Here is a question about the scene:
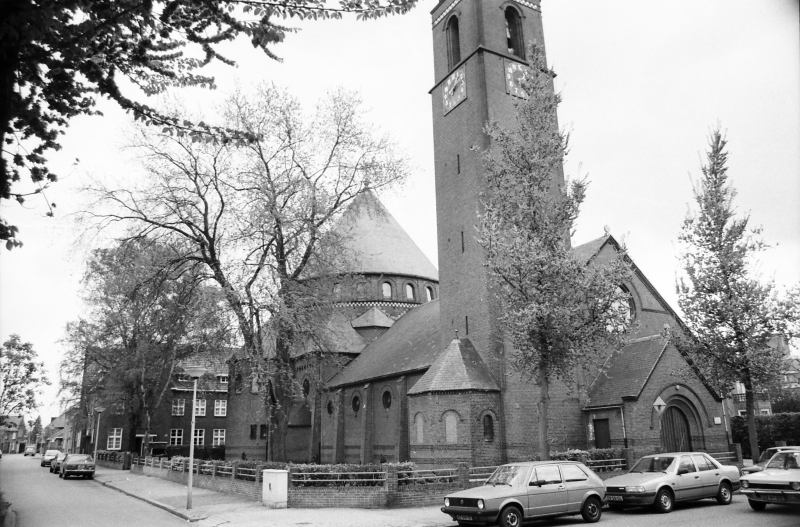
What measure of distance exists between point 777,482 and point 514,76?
19.2 metres

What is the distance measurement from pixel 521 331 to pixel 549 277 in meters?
1.72

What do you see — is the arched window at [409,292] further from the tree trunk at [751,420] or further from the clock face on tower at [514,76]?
the tree trunk at [751,420]

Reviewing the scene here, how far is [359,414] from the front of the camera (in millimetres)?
31125

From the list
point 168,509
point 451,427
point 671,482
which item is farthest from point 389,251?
point 671,482

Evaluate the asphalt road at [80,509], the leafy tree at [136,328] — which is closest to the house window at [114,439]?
the leafy tree at [136,328]

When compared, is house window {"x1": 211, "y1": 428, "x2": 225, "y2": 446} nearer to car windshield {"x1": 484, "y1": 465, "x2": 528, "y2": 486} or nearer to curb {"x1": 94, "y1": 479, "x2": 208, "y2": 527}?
curb {"x1": 94, "y1": 479, "x2": 208, "y2": 527}

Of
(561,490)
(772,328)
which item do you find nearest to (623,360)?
(772,328)

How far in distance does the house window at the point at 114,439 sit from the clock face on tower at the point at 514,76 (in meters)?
44.9

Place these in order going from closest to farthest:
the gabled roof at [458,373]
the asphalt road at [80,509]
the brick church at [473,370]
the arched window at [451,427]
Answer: the asphalt road at [80,509], the arched window at [451,427], the brick church at [473,370], the gabled roof at [458,373]

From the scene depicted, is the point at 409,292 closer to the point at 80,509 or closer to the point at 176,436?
the point at 80,509

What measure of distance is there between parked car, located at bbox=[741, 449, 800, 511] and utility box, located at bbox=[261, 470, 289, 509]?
11.9 metres

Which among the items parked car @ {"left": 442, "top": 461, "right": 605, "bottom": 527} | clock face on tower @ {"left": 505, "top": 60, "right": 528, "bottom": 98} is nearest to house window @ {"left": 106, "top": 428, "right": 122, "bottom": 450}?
clock face on tower @ {"left": 505, "top": 60, "right": 528, "bottom": 98}

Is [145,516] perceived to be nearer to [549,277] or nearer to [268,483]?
[268,483]

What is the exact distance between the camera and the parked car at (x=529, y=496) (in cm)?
1243
